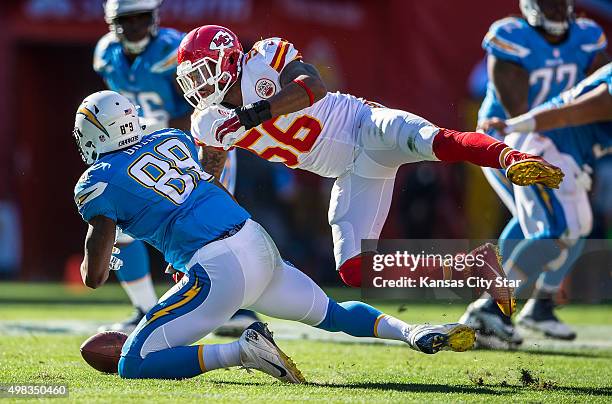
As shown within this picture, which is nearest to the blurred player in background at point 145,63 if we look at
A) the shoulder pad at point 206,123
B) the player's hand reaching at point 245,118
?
the shoulder pad at point 206,123

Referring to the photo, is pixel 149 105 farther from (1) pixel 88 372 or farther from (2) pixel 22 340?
(1) pixel 88 372

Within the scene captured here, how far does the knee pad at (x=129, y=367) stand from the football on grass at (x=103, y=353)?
0.38 meters

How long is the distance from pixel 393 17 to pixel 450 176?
6.73 ft

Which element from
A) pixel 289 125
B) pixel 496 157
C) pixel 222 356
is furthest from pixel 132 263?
pixel 496 157

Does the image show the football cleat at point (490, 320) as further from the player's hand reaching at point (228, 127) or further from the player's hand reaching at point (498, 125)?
the player's hand reaching at point (228, 127)

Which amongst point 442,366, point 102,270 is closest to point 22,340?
point 102,270

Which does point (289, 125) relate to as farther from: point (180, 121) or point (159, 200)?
point (180, 121)

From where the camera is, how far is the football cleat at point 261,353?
14.1ft

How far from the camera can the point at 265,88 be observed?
16.3 ft

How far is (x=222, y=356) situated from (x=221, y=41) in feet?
4.93

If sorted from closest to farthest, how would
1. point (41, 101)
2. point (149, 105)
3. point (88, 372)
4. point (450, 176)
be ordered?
point (88, 372) → point (149, 105) → point (450, 176) → point (41, 101)

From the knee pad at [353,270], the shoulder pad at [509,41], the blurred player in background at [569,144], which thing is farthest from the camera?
the shoulder pad at [509,41]

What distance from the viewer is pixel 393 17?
12.7 metres

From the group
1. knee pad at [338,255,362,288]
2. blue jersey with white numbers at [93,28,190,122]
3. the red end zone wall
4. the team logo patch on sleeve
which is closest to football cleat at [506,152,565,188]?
knee pad at [338,255,362,288]
